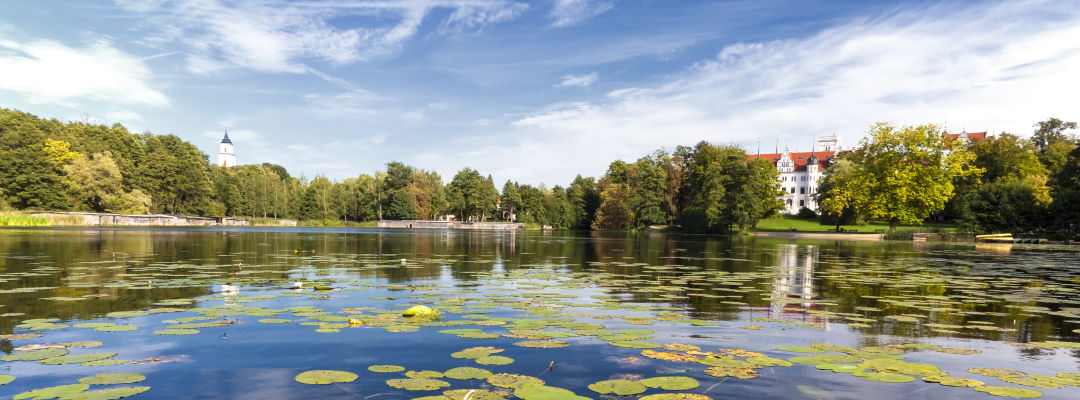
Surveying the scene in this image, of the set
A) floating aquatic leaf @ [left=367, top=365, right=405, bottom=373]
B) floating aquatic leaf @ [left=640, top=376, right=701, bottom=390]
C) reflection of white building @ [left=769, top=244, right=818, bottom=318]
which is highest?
floating aquatic leaf @ [left=640, top=376, right=701, bottom=390]

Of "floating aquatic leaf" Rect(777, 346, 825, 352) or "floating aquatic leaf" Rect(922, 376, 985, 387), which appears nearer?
"floating aquatic leaf" Rect(922, 376, 985, 387)

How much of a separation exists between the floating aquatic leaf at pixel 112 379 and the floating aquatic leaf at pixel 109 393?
0.21m

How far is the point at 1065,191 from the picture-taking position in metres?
49.2

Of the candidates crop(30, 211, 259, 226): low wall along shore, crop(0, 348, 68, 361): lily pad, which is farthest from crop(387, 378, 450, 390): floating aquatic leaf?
crop(30, 211, 259, 226): low wall along shore

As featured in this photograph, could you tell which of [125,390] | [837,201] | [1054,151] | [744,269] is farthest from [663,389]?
[1054,151]

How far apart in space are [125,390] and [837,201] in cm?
6634

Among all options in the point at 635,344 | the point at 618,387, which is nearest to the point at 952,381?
the point at 635,344

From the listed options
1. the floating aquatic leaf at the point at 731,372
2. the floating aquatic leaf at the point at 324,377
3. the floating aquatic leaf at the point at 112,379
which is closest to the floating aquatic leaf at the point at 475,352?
the floating aquatic leaf at the point at 324,377

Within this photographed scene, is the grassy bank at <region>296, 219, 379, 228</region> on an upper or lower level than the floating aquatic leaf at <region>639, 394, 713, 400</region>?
lower

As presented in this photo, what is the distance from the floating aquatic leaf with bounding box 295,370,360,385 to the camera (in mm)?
4938

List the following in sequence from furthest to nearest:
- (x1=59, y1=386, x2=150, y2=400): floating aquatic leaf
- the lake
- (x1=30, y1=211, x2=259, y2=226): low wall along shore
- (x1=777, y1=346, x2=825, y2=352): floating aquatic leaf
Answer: (x1=30, y1=211, x2=259, y2=226): low wall along shore, (x1=777, y1=346, x2=825, y2=352): floating aquatic leaf, the lake, (x1=59, y1=386, x2=150, y2=400): floating aquatic leaf

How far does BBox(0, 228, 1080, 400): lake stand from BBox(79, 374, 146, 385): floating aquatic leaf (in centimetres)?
2

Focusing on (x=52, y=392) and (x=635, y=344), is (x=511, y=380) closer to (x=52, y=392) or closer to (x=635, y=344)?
(x=635, y=344)

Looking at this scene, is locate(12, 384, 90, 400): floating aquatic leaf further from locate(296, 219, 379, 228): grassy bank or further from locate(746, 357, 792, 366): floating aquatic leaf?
locate(296, 219, 379, 228): grassy bank
